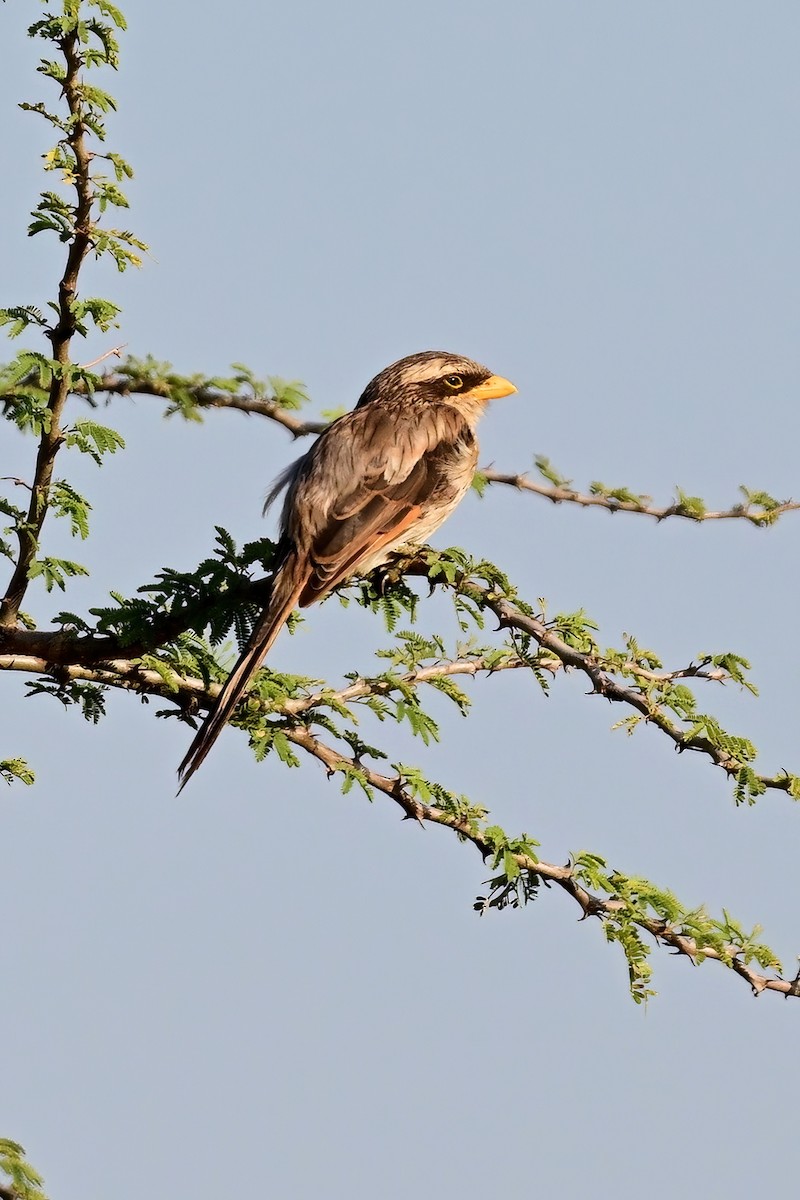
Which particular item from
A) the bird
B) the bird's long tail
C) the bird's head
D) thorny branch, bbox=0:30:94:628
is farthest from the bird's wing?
thorny branch, bbox=0:30:94:628

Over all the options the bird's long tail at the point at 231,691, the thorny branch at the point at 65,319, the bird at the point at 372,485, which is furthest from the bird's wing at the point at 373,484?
the thorny branch at the point at 65,319

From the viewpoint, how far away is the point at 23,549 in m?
4.82

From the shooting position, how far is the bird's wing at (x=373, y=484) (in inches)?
232

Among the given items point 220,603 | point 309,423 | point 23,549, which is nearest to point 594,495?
point 309,423

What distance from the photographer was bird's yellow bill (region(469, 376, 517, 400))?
25.0 ft

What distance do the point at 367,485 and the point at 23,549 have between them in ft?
6.41

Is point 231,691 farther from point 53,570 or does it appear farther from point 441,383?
point 441,383

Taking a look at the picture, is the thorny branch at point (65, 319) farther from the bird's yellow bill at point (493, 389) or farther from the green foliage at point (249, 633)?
the bird's yellow bill at point (493, 389)

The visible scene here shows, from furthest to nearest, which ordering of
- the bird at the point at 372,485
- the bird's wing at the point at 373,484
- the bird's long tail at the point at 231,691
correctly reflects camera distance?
the bird's wing at the point at 373,484 < the bird at the point at 372,485 < the bird's long tail at the point at 231,691

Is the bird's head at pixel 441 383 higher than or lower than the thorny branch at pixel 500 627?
higher

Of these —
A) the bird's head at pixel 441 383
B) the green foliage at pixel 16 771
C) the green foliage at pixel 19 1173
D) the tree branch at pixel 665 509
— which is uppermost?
the bird's head at pixel 441 383

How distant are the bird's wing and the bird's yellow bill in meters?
0.48

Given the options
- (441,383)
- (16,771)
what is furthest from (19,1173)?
(441,383)

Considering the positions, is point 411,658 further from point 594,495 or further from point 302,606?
point 594,495
